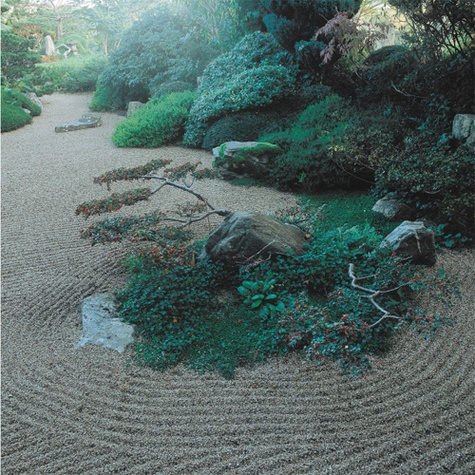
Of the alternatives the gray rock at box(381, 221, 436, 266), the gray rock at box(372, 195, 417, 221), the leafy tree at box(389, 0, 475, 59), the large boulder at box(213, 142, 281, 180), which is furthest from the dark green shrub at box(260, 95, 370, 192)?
the gray rock at box(381, 221, 436, 266)

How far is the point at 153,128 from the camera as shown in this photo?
10531 millimetres

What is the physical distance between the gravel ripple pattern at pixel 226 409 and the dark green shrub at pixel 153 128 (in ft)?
21.7

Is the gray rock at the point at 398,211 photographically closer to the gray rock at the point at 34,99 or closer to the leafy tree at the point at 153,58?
the leafy tree at the point at 153,58

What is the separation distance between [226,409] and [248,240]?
5.74 ft

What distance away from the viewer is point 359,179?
6805 millimetres

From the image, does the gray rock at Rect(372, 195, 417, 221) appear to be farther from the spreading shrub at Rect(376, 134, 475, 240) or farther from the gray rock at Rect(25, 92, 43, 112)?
the gray rock at Rect(25, 92, 43, 112)

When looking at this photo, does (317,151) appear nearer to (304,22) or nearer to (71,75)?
(304,22)

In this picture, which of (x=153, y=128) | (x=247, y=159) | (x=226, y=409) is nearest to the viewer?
(x=226, y=409)

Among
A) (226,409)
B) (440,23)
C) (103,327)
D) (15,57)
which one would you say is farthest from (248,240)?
(15,57)

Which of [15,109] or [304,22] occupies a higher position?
[304,22]

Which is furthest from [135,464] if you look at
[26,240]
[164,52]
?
[164,52]

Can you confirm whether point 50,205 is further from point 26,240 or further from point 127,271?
→ point 127,271

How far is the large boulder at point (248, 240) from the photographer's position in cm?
429

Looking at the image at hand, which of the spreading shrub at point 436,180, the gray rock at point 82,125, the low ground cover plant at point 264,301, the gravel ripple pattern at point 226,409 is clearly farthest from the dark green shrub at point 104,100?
the gravel ripple pattern at point 226,409
